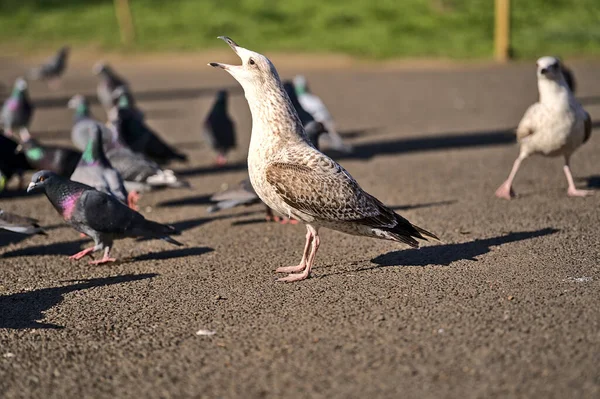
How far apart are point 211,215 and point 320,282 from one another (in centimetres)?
266

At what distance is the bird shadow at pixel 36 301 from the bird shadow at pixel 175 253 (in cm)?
51

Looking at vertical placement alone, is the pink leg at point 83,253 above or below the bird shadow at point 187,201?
above

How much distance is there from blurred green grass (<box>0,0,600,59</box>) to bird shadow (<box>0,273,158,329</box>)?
15.8 meters

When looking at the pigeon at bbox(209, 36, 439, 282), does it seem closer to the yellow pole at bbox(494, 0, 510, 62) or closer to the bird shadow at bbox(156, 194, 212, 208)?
the bird shadow at bbox(156, 194, 212, 208)


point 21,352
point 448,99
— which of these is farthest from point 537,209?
point 448,99

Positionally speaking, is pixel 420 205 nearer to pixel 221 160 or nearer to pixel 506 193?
pixel 506 193

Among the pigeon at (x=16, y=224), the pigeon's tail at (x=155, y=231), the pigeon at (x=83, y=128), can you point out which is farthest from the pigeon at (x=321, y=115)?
the pigeon at (x=16, y=224)

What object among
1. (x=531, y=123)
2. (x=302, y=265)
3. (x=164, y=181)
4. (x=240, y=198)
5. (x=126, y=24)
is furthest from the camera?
(x=126, y=24)

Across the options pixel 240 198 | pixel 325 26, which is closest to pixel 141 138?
pixel 240 198

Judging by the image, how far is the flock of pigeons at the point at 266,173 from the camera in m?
5.63

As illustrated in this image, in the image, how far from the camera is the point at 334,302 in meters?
5.29

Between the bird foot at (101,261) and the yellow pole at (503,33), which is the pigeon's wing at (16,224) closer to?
the bird foot at (101,261)

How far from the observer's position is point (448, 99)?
15.3m

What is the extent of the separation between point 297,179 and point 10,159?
4.75 m
